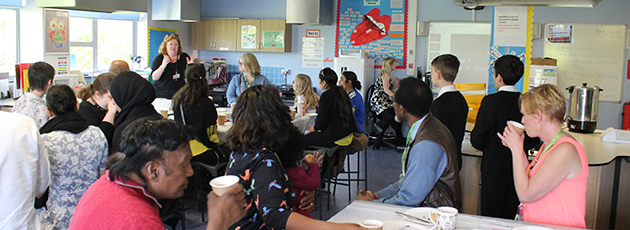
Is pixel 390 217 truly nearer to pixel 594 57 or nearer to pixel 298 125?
pixel 298 125

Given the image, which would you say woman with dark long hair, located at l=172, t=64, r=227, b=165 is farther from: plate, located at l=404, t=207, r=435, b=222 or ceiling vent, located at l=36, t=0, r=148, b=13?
plate, located at l=404, t=207, r=435, b=222

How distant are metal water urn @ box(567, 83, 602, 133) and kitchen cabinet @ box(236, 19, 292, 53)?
525cm

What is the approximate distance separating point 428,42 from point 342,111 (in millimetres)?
4003

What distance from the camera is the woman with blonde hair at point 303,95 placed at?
6000 mm

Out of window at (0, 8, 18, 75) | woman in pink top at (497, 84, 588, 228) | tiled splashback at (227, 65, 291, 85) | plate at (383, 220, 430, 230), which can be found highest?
window at (0, 8, 18, 75)

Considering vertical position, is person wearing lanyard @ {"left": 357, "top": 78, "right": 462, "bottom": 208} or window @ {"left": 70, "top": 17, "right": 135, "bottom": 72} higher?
window @ {"left": 70, "top": 17, "right": 135, "bottom": 72}

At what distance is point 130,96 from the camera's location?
3.53 m

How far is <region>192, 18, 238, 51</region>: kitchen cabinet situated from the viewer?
9.35 meters

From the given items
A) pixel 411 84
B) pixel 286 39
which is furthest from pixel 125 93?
pixel 286 39

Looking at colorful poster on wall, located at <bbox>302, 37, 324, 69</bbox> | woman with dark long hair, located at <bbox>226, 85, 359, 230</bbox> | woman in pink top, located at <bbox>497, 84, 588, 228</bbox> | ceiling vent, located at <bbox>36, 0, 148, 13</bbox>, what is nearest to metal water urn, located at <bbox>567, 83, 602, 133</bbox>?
woman in pink top, located at <bbox>497, 84, 588, 228</bbox>

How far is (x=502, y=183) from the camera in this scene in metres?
3.74

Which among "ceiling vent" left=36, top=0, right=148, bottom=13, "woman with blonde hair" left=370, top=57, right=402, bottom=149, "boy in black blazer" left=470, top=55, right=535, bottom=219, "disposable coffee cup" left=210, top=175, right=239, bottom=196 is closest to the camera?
"disposable coffee cup" left=210, top=175, right=239, bottom=196

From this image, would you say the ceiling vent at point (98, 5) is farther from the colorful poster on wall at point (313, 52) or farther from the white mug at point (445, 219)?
the white mug at point (445, 219)

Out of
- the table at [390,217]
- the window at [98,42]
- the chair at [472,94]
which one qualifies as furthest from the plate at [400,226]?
the window at [98,42]
